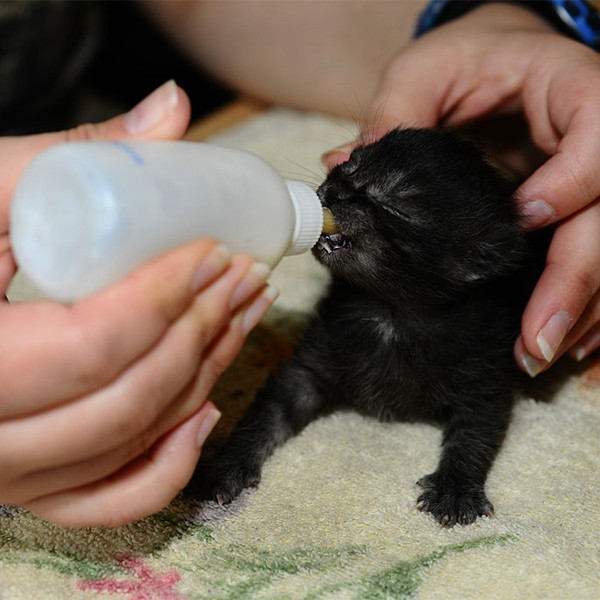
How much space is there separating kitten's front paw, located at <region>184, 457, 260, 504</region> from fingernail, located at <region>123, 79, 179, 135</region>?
1.40 feet

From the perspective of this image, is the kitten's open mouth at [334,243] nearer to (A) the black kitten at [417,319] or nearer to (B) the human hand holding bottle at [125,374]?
(A) the black kitten at [417,319]

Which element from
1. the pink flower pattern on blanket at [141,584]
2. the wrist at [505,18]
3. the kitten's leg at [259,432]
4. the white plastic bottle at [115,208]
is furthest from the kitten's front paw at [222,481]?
the wrist at [505,18]

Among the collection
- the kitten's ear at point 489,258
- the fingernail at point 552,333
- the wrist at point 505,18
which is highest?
the wrist at point 505,18

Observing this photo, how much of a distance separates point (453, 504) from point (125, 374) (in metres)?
0.44

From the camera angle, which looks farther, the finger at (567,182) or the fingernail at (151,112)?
the finger at (567,182)

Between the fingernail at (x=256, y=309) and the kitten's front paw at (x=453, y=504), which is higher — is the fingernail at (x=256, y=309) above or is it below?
above

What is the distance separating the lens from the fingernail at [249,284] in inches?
30.4

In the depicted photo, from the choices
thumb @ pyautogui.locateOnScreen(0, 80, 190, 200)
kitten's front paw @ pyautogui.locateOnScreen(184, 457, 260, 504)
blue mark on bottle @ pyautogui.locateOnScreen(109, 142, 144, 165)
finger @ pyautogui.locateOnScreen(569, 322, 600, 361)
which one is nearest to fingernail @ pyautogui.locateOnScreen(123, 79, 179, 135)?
thumb @ pyautogui.locateOnScreen(0, 80, 190, 200)

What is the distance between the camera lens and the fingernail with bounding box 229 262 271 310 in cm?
77

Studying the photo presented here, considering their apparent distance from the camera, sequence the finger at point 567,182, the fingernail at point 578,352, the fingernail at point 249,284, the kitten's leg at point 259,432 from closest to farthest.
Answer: the fingernail at point 249,284
the kitten's leg at point 259,432
the finger at point 567,182
the fingernail at point 578,352

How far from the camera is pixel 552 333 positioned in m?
1.08

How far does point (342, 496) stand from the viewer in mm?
993

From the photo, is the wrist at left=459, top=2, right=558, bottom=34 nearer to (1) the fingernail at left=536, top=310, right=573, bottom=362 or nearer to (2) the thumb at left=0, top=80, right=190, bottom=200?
(1) the fingernail at left=536, top=310, right=573, bottom=362

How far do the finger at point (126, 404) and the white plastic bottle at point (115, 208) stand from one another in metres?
0.06
